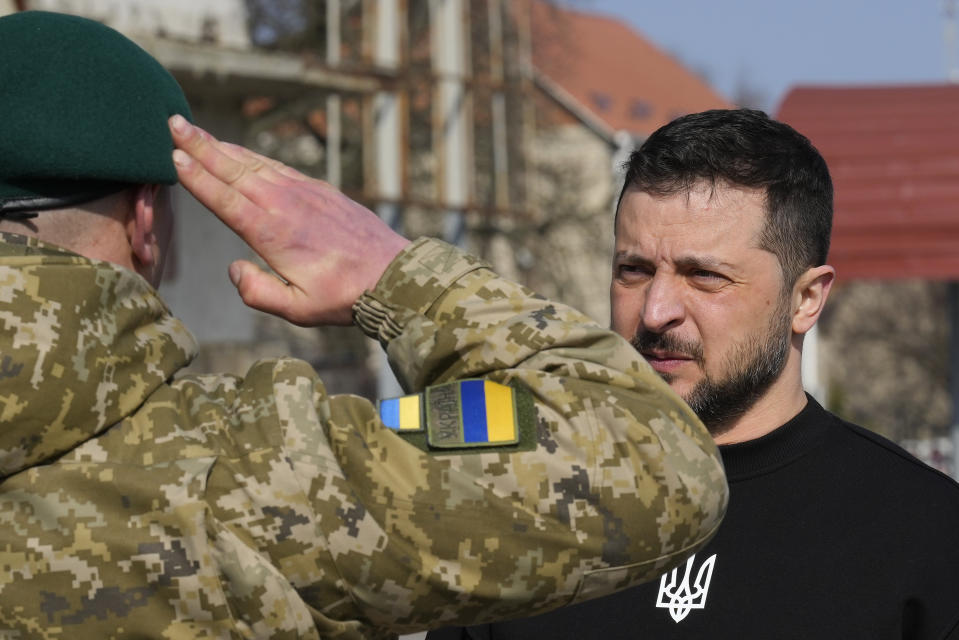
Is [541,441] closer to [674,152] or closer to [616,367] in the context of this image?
[616,367]

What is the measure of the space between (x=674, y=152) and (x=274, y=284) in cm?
135

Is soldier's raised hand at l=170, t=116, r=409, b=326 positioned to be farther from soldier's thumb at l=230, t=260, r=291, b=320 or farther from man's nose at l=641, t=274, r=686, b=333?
man's nose at l=641, t=274, r=686, b=333

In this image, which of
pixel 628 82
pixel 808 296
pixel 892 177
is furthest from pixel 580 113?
pixel 808 296

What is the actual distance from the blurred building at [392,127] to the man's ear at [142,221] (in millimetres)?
6645

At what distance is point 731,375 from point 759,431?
0.14 metres

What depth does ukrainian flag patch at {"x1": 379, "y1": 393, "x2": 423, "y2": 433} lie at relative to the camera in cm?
169

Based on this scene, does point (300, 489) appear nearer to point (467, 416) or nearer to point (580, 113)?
point (467, 416)

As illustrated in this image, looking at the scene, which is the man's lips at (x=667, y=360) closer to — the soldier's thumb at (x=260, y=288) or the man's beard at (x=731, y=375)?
the man's beard at (x=731, y=375)

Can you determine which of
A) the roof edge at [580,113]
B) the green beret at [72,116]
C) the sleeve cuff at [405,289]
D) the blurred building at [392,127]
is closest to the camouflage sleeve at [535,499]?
the sleeve cuff at [405,289]

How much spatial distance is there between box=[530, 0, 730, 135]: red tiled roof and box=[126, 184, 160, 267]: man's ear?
25591mm

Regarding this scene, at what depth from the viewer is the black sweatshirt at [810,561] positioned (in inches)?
95.0

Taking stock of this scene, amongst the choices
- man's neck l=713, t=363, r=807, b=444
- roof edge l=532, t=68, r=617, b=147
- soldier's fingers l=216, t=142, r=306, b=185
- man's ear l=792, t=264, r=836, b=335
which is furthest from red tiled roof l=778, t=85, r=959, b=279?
roof edge l=532, t=68, r=617, b=147

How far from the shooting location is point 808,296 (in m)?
2.84

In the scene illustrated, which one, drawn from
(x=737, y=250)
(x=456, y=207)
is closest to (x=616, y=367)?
(x=737, y=250)
